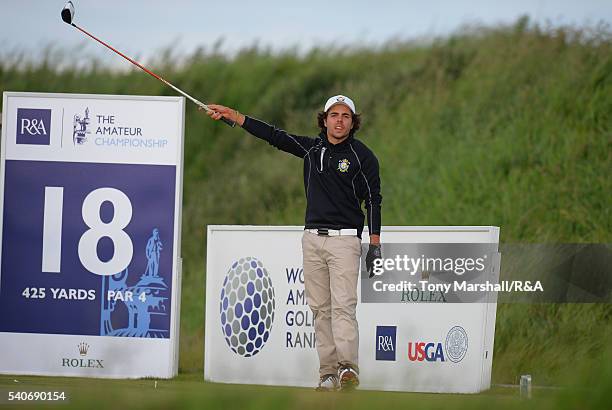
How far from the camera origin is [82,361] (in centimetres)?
887

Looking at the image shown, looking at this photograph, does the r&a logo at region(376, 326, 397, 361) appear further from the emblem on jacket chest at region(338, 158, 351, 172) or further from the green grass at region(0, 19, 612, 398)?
the emblem on jacket chest at region(338, 158, 351, 172)

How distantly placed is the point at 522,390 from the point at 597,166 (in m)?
6.64

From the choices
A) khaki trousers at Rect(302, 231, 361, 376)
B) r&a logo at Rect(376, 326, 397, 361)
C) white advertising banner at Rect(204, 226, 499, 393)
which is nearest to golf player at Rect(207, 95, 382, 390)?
khaki trousers at Rect(302, 231, 361, 376)

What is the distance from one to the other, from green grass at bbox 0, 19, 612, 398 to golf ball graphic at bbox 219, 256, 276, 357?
0.53m

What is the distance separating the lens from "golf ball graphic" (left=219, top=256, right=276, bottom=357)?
8898 millimetres

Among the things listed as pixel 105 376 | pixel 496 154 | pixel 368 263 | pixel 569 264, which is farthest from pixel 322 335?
pixel 496 154

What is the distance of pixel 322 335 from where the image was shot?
743cm

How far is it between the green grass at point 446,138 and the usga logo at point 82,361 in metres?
0.77

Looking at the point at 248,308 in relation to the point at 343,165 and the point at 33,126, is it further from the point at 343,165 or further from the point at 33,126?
the point at 33,126

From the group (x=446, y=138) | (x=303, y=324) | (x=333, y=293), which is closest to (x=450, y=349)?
(x=303, y=324)

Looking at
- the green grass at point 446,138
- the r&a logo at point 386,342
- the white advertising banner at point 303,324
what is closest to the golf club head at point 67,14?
the white advertising banner at point 303,324

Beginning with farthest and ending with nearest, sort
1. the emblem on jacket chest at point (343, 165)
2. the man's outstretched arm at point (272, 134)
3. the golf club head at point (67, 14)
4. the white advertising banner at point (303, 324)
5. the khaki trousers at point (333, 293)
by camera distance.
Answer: the white advertising banner at point (303, 324), the golf club head at point (67, 14), the man's outstretched arm at point (272, 134), the emblem on jacket chest at point (343, 165), the khaki trousers at point (333, 293)

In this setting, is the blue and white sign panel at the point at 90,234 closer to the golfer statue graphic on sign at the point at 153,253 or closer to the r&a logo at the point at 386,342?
the golfer statue graphic on sign at the point at 153,253

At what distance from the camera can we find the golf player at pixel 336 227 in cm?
729
